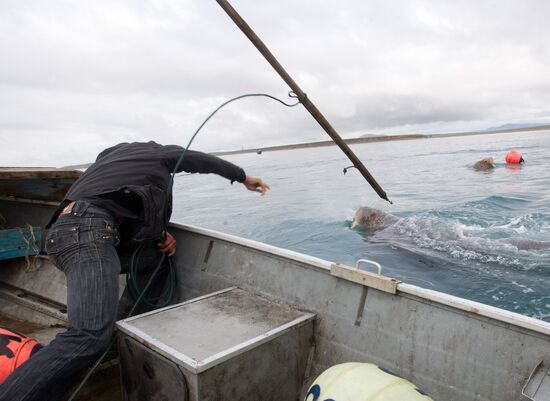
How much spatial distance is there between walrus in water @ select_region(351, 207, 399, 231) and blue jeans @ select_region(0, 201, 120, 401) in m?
9.73

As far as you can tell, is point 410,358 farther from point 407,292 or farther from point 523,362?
point 523,362

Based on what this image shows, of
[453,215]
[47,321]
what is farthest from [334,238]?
[47,321]

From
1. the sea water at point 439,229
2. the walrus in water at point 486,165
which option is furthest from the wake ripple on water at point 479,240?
the walrus in water at point 486,165

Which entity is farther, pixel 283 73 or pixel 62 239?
pixel 283 73

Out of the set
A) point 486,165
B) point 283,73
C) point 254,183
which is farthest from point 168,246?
point 486,165

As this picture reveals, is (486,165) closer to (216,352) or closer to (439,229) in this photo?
(439,229)

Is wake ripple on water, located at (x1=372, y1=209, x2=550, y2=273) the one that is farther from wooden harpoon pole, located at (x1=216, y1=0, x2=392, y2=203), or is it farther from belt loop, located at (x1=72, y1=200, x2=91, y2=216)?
belt loop, located at (x1=72, y1=200, x2=91, y2=216)

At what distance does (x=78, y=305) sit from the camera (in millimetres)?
2334

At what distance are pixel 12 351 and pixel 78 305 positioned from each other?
0.60 meters

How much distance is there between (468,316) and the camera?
2.23 metres

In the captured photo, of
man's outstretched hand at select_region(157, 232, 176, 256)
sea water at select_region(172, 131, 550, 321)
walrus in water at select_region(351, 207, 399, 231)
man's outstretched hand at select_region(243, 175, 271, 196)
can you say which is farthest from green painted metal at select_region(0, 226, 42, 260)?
walrus in water at select_region(351, 207, 399, 231)

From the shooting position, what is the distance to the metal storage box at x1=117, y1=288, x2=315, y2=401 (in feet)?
7.41

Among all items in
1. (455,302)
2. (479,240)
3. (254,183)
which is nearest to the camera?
(455,302)

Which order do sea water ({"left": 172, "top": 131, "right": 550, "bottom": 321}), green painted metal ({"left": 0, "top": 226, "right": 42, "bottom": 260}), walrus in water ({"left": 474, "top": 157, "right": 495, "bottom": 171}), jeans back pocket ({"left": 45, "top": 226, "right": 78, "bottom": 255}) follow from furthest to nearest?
1. walrus in water ({"left": 474, "top": 157, "right": 495, "bottom": 171})
2. sea water ({"left": 172, "top": 131, "right": 550, "bottom": 321})
3. green painted metal ({"left": 0, "top": 226, "right": 42, "bottom": 260})
4. jeans back pocket ({"left": 45, "top": 226, "right": 78, "bottom": 255})
